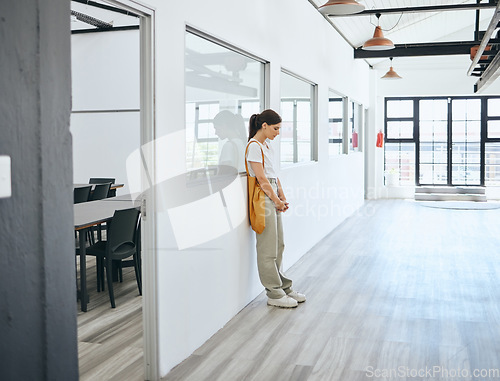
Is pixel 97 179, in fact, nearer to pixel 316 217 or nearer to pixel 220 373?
pixel 316 217

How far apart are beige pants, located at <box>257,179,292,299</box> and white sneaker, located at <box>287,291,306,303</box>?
0.33 ft

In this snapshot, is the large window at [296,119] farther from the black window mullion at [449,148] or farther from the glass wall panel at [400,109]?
the black window mullion at [449,148]

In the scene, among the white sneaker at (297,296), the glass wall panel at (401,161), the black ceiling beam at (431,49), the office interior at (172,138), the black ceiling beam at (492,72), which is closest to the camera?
the office interior at (172,138)

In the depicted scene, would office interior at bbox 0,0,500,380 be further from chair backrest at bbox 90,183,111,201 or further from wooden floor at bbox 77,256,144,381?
chair backrest at bbox 90,183,111,201

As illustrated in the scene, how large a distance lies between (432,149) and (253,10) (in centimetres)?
995

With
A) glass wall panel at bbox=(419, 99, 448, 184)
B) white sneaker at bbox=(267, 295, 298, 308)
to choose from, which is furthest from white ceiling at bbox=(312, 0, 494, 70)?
white sneaker at bbox=(267, 295, 298, 308)

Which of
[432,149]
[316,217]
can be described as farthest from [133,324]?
[432,149]

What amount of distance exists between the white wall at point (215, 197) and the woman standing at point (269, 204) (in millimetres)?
183

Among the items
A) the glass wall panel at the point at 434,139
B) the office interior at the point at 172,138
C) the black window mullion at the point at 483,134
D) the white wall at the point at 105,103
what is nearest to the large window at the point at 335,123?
the office interior at the point at 172,138

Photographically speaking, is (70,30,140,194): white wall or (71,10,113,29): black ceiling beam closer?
(71,10,113,29): black ceiling beam

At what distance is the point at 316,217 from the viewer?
760 cm

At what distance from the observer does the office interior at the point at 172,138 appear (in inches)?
71.1

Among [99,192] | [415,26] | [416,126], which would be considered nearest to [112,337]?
[99,192]

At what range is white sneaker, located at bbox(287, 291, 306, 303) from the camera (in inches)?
187
